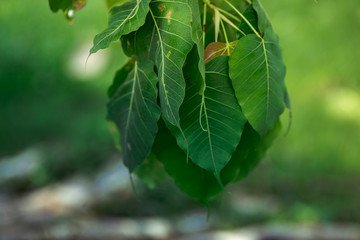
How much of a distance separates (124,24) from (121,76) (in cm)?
19

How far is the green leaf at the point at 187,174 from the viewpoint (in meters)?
0.76

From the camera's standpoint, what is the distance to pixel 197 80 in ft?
2.15

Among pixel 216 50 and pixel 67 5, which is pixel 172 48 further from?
pixel 67 5

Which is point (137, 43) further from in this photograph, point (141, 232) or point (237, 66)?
point (141, 232)

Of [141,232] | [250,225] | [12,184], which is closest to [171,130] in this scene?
[141,232]

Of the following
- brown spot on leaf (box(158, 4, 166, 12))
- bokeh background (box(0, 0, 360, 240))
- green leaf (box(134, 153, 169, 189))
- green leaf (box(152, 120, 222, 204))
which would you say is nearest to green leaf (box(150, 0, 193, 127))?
brown spot on leaf (box(158, 4, 166, 12))

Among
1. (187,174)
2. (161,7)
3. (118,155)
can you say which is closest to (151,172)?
(187,174)

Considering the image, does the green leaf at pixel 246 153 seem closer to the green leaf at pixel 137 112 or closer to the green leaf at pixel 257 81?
the green leaf at pixel 257 81

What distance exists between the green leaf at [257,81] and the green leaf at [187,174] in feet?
0.46

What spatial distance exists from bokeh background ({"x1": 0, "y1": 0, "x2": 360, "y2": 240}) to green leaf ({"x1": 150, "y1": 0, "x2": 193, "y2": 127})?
123 inches

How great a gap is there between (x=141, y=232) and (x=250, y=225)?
101 cm

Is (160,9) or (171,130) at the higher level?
(160,9)

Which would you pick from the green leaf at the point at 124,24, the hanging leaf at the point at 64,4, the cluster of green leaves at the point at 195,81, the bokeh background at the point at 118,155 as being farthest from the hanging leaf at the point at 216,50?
the bokeh background at the point at 118,155

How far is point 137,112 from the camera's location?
72 cm
